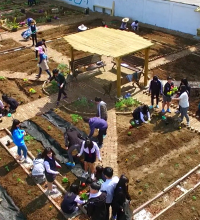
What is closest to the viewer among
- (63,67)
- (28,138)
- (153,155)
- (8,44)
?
(153,155)

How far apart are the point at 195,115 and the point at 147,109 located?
6.86 feet

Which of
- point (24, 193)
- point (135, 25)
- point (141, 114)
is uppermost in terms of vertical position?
point (135, 25)

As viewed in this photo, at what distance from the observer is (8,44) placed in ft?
67.8

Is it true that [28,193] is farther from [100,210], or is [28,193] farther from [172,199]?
[172,199]

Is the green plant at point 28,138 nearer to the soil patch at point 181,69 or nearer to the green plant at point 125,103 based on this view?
the green plant at point 125,103

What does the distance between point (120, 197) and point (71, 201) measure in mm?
1409

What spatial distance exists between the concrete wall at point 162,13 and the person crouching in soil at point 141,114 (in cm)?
1217

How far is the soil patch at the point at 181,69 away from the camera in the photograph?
51.2 ft

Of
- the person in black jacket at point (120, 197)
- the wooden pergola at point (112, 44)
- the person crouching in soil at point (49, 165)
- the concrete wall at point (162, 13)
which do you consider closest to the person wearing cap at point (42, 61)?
the wooden pergola at point (112, 44)

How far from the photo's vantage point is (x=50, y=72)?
16297mm

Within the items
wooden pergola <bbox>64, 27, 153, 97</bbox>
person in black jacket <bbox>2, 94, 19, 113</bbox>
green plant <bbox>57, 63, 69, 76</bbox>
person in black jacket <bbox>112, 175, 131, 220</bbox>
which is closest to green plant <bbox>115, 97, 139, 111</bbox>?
wooden pergola <bbox>64, 27, 153, 97</bbox>

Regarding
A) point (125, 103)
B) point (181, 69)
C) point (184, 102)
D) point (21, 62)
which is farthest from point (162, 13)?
point (184, 102)

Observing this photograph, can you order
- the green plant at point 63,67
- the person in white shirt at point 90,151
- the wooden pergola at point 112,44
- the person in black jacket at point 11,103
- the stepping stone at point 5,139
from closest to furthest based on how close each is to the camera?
the person in white shirt at point 90,151
the stepping stone at point 5,139
the person in black jacket at point 11,103
the wooden pergola at point 112,44
the green plant at point 63,67

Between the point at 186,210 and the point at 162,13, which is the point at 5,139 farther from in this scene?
the point at 162,13
